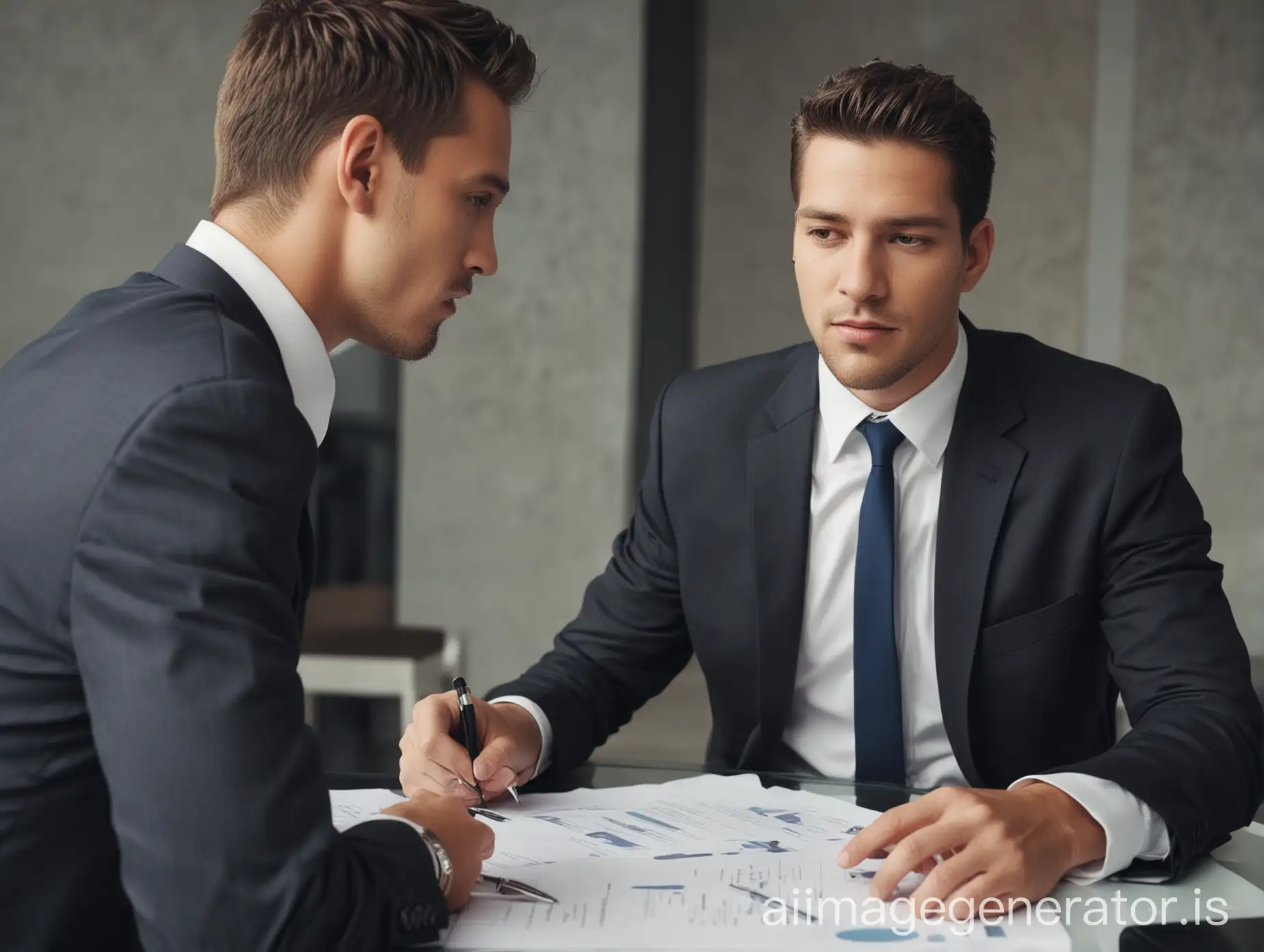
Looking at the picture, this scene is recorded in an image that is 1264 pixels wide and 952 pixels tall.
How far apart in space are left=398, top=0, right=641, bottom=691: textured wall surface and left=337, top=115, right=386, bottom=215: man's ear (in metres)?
3.11

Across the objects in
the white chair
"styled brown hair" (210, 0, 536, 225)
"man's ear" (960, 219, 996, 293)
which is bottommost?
the white chair

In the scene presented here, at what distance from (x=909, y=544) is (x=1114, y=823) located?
0.60 meters

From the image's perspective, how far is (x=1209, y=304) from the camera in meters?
4.99

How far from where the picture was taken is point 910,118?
174 cm

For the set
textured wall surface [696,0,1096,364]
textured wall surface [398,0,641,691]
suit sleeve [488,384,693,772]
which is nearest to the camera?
suit sleeve [488,384,693,772]

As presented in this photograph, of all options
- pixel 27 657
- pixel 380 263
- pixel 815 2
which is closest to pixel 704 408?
pixel 380 263

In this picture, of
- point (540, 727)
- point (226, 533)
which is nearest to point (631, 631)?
point (540, 727)

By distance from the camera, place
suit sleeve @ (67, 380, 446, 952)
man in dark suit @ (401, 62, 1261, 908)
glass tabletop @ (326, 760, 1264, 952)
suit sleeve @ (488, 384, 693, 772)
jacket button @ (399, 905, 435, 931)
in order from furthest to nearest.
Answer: suit sleeve @ (488, 384, 693, 772)
man in dark suit @ (401, 62, 1261, 908)
glass tabletop @ (326, 760, 1264, 952)
jacket button @ (399, 905, 435, 931)
suit sleeve @ (67, 380, 446, 952)

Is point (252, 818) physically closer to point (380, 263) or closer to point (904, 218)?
point (380, 263)

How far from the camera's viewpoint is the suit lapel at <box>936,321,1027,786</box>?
1.70m

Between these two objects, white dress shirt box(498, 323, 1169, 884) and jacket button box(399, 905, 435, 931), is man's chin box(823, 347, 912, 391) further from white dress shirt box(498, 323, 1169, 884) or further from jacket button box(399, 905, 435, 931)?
jacket button box(399, 905, 435, 931)

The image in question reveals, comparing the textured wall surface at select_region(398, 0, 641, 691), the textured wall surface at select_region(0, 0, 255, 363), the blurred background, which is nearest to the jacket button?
the blurred background

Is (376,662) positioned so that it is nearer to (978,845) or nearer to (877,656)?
(877,656)

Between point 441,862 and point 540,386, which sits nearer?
point 441,862
